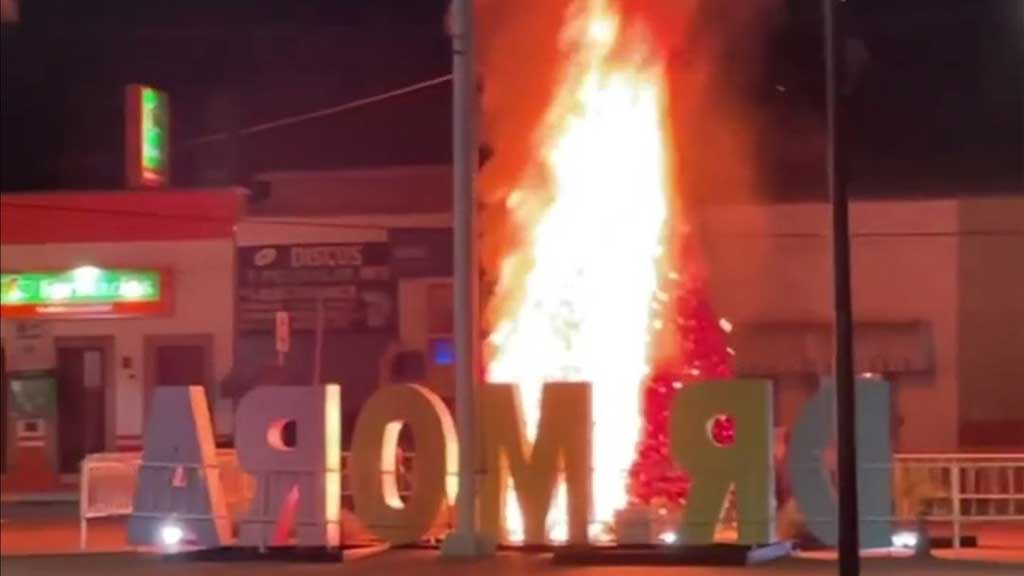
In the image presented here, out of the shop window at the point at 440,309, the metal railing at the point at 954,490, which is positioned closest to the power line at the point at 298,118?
the shop window at the point at 440,309

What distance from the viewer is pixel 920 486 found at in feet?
66.3

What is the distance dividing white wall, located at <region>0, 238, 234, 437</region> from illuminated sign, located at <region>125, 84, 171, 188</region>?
117 cm

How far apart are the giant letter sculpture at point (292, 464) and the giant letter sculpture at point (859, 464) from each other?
14.3ft

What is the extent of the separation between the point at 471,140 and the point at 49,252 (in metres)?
16.4

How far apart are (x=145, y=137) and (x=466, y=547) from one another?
15.6 meters

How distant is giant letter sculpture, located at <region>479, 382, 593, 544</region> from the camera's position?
18.5 metres

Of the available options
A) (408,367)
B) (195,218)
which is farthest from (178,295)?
(408,367)

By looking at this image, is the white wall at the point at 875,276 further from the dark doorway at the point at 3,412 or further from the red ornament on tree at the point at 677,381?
the dark doorway at the point at 3,412

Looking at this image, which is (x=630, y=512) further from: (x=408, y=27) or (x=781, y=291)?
(x=408, y=27)

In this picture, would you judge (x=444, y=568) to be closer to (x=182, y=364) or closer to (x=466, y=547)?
(x=466, y=547)

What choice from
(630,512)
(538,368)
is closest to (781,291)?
(538,368)

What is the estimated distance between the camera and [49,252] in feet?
109

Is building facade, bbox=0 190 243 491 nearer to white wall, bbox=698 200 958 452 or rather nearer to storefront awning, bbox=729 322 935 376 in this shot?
white wall, bbox=698 200 958 452

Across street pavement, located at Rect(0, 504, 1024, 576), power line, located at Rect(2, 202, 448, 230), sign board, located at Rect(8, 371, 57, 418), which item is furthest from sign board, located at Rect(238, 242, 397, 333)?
street pavement, located at Rect(0, 504, 1024, 576)
